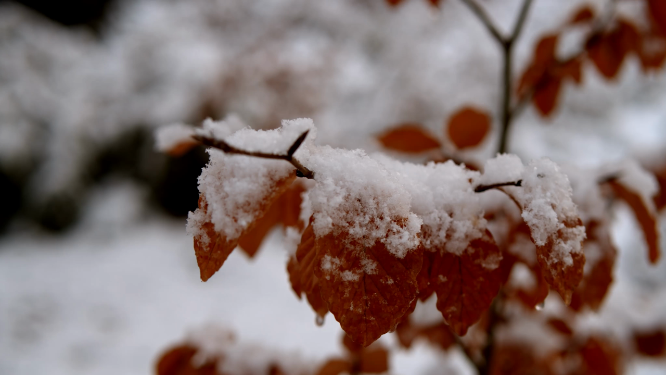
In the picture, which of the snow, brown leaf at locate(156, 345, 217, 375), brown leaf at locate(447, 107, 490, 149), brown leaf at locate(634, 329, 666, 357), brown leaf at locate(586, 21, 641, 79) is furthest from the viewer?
the snow

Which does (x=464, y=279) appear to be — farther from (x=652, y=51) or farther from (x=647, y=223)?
(x=652, y=51)

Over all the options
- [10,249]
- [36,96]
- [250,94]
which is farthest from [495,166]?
[36,96]

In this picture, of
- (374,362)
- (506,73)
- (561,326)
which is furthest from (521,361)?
(506,73)

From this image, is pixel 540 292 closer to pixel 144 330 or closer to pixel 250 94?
pixel 144 330

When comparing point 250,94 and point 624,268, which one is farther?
point 624,268

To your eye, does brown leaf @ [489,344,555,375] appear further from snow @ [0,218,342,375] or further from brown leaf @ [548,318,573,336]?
snow @ [0,218,342,375]

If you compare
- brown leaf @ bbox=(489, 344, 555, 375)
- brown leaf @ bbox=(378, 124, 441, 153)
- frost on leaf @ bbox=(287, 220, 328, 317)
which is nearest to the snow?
brown leaf @ bbox=(489, 344, 555, 375)
